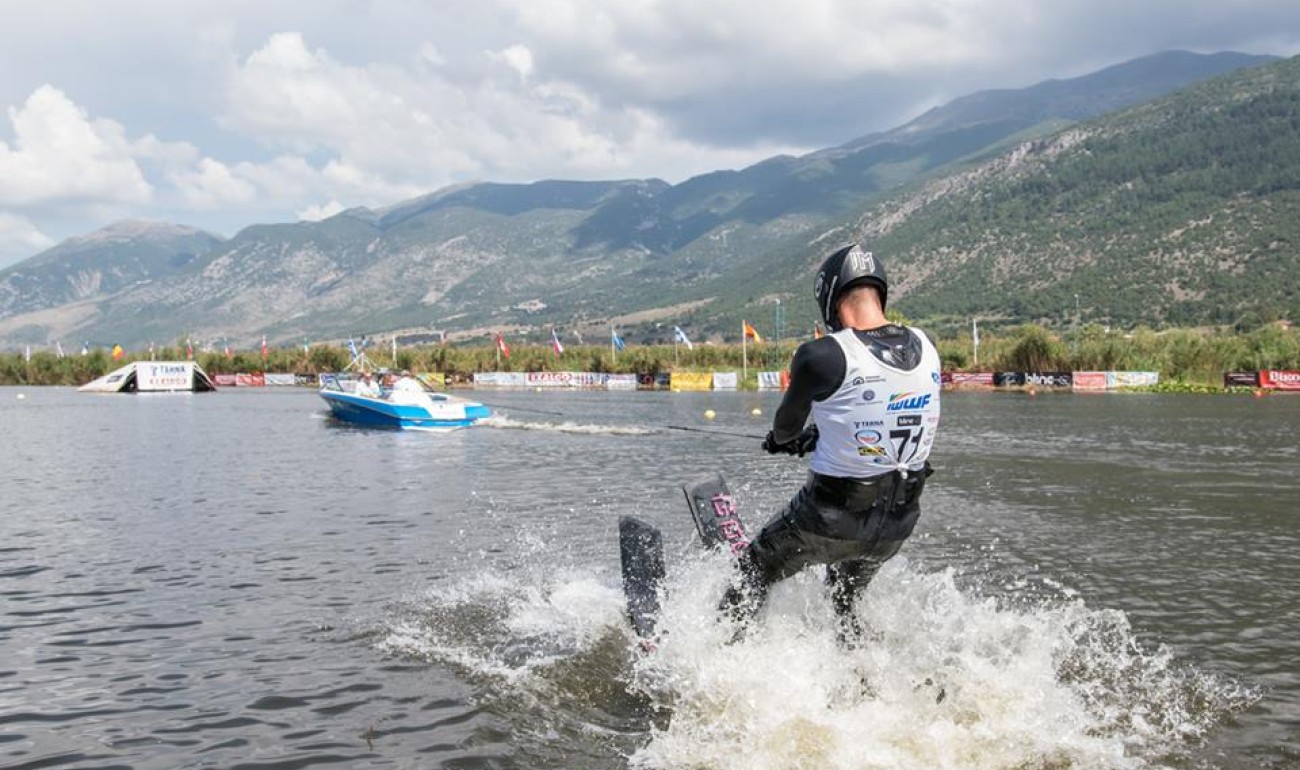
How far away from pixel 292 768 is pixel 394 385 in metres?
39.0

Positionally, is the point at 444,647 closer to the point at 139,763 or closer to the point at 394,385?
the point at 139,763

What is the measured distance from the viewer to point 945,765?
592cm

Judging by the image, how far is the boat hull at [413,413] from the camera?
4059cm

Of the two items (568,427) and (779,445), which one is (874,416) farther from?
(568,427)

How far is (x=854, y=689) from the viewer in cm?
660

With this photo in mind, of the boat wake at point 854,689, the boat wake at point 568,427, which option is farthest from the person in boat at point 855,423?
the boat wake at point 568,427

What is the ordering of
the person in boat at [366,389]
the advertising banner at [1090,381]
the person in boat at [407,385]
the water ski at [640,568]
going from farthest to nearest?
1. the advertising banner at [1090,381]
2. the person in boat at [366,389]
3. the person in boat at [407,385]
4. the water ski at [640,568]

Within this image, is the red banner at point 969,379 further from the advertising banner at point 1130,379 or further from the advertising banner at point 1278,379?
the advertising banner at point 1278,379

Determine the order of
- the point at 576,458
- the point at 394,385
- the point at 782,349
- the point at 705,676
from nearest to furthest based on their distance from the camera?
the point at 705,676 < the point at 576,458 < the point at 394,385 < the point at 782,349

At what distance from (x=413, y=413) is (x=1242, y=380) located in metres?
60.4

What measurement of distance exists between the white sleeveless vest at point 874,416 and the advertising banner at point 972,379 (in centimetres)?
7848

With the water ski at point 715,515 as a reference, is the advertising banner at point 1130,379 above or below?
below

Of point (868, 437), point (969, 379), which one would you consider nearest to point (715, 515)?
point (868, 437)

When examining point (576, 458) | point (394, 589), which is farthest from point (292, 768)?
point (576, 458)
